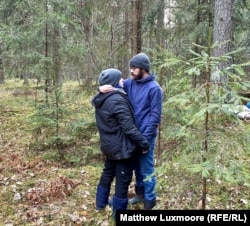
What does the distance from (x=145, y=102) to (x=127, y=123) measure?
0.46 meters

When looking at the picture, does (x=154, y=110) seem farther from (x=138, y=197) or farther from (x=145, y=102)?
(x=138, y=197)

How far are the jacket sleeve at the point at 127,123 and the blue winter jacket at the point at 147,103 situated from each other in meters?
0.19

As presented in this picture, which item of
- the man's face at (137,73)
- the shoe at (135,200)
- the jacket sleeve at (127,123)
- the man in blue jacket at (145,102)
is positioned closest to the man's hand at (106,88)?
the man in blue jacket at (145,102)

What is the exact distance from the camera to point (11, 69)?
13.4m

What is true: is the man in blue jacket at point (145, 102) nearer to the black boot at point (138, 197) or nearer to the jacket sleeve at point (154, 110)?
the jacket sleeve at point (154, 110)

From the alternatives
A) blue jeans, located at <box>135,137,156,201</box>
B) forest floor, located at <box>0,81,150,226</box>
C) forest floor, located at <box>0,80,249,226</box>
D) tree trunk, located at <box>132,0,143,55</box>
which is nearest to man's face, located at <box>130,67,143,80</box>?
blue jeans, located at <box>135,137,156,201</box>

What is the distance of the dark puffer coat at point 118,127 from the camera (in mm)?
4195

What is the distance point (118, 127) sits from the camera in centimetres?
432

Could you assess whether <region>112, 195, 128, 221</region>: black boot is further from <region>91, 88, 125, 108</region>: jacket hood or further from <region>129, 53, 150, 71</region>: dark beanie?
<region>129, 53, 150, 71</region>: dark beanie

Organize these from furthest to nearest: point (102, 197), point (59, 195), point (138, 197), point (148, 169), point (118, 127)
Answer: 1. point (59, 195)
2. point (138, 197)
3. point (102, 197)
4. point (148, 169)
5. point (118, 127)

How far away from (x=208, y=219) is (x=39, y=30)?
933 cm

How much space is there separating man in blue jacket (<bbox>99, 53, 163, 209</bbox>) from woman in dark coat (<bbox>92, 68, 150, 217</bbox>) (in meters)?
0.14

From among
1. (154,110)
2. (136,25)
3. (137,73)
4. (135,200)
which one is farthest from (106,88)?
(136,25)

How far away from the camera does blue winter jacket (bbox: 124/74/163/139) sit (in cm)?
438
